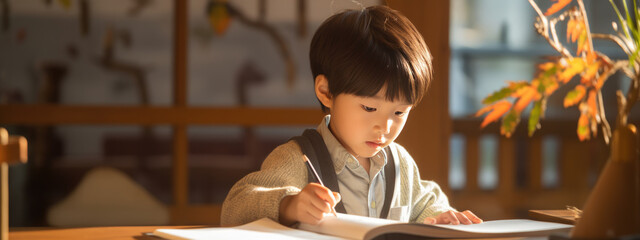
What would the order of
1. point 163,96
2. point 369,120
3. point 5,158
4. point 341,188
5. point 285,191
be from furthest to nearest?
point 163,96, point 341,188, point 369,120, point 285,191, point 5,158

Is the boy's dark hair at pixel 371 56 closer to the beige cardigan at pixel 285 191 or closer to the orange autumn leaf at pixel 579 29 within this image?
the beige cardigan at pixel 285 191

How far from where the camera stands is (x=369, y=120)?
3.31 ft

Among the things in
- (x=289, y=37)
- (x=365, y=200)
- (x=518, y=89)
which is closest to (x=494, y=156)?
(x=289, y=37)

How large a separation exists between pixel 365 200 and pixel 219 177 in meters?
1.28

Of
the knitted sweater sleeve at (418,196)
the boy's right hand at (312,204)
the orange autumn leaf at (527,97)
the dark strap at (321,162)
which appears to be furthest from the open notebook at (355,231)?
the knitted sweater sleeve at (418,196)

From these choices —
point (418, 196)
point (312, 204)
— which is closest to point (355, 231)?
point (312, 204)

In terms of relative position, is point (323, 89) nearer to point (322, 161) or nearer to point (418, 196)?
point (322, 161)

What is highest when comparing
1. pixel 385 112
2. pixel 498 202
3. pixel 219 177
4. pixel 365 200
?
pixel 385 112

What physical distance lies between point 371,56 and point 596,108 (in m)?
0.35

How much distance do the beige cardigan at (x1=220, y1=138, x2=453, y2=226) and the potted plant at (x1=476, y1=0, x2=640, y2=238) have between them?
0.96 ft

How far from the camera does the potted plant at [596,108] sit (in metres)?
0.63

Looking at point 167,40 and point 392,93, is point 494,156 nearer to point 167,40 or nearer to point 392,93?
point 167,40

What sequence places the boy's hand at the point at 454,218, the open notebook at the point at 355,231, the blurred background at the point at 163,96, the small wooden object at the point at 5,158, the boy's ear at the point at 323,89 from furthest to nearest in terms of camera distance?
the blurred background at the point at 163,96
the boy's ear at the point at 323,89
the boy's hand at the point at 454,218
the open notebook at the point at 355,231
the small wooden object at the point at 5,158

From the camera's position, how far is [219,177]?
92.0 inches
